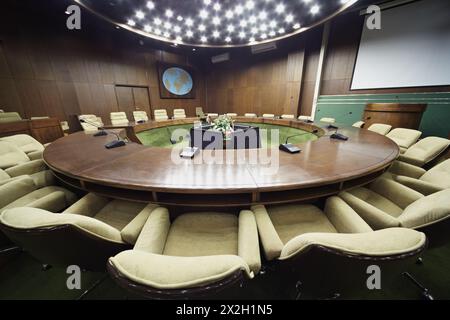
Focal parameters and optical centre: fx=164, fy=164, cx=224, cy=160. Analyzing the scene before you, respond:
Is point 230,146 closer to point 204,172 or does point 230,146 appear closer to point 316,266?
point 204,172

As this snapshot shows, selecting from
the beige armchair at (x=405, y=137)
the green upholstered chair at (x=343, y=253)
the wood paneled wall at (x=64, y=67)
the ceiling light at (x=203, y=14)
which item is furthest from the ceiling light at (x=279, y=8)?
the wood paneled wall at (x=64, y=67)

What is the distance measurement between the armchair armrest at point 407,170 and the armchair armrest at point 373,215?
3.81 feet

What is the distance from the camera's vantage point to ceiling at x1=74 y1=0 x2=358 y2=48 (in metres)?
3.27

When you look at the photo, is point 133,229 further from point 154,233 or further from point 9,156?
point 9,156

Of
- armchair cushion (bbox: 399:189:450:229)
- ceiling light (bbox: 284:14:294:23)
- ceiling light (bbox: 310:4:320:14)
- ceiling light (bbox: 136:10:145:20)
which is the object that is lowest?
armchair cushion (bbox: 399:189:450:229)

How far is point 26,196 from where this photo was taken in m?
1.39

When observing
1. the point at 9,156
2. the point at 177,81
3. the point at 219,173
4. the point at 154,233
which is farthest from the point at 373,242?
the point at 177,81

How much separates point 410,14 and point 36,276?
8.24m

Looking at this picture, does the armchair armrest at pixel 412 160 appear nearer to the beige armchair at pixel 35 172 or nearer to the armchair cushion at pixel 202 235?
the armchair cushion at pixel 202 235

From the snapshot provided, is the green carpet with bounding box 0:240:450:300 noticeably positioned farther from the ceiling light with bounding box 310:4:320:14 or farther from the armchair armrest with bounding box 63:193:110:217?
the ceiling light with bounding box 310:4:320:14

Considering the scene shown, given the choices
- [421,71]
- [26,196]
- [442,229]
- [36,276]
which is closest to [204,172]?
[442,229]

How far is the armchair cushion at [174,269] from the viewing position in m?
0.49

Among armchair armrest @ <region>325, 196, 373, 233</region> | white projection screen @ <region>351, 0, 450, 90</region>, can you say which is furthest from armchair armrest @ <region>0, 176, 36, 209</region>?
white projection screen @ <region>351, 0, 450, 90</region>

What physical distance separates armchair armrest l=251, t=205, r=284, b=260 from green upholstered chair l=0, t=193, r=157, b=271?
0.71 m
